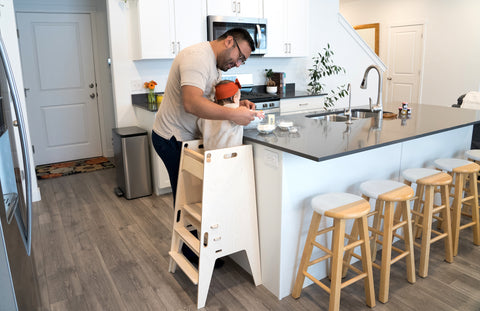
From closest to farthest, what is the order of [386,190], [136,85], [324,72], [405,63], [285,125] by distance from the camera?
[386,190] → [285,125] → [136,85] → [324,72] → [405,63]

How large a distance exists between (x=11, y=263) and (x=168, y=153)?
1127mm

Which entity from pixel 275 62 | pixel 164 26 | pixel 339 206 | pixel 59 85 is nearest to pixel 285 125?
→ pixel 339 206

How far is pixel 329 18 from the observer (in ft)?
17.3

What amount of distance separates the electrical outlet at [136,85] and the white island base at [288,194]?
2448 mm

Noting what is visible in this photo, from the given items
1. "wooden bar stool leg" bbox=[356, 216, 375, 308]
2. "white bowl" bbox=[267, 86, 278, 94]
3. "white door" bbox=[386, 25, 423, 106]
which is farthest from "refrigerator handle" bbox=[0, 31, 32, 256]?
"white door" bbox=[386, 25, 423, 106]

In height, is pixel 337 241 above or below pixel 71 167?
above

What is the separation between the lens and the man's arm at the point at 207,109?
192 centimetres

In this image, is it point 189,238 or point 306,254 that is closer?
point 306,254

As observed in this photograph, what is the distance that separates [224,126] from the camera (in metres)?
2.06

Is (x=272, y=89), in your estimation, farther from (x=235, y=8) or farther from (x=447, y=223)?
(x=447, y=223)

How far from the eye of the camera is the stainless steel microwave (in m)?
4.08

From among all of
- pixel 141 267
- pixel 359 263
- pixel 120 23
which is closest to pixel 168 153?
pixel 141 267

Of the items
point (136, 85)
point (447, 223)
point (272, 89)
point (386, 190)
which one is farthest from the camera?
point (272, 89)

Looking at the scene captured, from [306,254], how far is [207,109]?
3.17 feet
